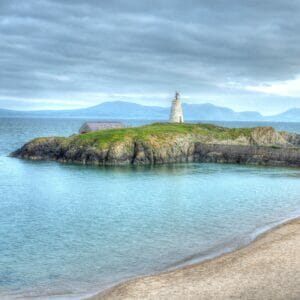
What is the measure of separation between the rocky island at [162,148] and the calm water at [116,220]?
14318mm

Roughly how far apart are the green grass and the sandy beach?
6360cm

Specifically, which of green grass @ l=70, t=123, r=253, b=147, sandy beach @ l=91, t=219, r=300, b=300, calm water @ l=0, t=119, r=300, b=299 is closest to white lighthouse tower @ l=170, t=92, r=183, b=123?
green grass @ l=70, t=123, r=253, b=147

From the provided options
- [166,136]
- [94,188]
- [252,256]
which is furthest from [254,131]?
[252,256]

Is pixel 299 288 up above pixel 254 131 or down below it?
below

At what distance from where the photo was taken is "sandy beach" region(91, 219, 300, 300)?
23578mm

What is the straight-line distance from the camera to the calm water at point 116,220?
28594mm

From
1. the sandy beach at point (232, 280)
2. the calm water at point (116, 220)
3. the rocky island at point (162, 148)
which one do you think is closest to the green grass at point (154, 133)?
the rocky island at point (162, 148)

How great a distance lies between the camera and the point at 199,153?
101m

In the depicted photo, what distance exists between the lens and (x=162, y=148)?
9531 cm

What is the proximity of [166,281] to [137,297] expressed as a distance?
2932mm

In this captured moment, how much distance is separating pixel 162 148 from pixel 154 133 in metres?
4.70

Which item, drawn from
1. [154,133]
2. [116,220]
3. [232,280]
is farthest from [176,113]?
[232,280]

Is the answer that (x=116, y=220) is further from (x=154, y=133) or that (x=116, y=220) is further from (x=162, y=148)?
(x=154, y=133)

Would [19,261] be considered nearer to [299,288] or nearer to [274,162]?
[299,288]
